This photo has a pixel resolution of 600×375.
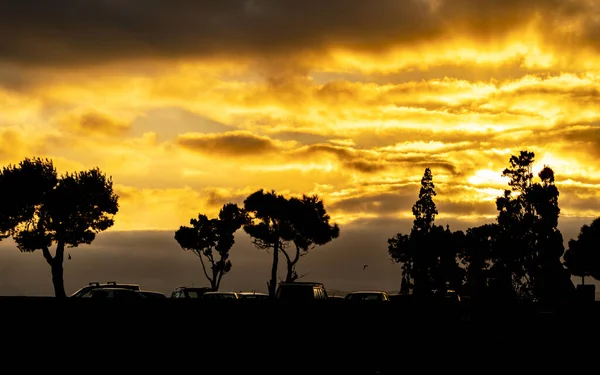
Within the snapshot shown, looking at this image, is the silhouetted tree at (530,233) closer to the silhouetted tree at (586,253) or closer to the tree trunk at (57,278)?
the silhouetted tree at (586,253)

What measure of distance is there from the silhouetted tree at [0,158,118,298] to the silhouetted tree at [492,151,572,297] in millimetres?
52338

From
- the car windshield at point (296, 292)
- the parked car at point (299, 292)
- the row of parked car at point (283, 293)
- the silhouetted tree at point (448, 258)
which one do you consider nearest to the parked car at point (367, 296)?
the row of parked car at point (283, 293)

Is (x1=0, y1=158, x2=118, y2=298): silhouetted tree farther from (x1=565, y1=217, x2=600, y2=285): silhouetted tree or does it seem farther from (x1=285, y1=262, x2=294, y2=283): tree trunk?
(x1=565, y1=217, x2=600, y2=285): silhouetted tree

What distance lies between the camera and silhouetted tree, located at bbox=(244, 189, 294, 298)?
307 ft

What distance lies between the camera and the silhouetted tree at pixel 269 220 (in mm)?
93562

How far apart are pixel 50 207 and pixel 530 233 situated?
60.7m

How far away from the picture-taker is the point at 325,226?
95125 mm

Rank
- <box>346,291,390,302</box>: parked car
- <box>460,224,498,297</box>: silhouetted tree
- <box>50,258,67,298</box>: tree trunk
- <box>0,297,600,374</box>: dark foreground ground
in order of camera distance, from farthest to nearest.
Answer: <box>460,224,498,297</box>: silhouetted tree, <box>50,258,67,298</box>: tree trunk, <box>346,291,390,302</box>: parked car, <box>0,297,600,374</box>: dark foreground ground

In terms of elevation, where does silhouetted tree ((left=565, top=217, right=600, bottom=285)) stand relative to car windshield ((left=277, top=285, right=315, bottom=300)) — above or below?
above

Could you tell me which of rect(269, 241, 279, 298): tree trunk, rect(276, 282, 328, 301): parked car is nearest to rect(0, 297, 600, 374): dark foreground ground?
rect(276, 282, 328, 301): parked car

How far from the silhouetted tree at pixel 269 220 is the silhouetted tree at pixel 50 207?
890 inches

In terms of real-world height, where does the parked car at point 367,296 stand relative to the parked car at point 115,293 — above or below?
below

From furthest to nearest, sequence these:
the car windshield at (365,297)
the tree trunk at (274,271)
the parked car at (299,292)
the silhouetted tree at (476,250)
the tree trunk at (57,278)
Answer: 1. the silhouetted tree at (476,250)
2. the tree trunk at (274,271)
3. the tree trunk at (57,278)
4. the car windshield at (365,297)
5. the parked car at (299,292)

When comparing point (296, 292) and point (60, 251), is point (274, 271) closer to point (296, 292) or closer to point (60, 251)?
point (60, 251)
